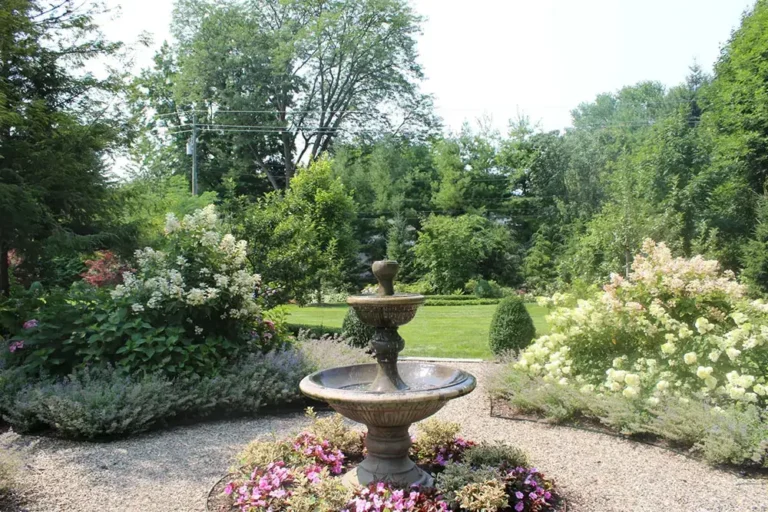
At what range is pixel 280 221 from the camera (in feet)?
37.7

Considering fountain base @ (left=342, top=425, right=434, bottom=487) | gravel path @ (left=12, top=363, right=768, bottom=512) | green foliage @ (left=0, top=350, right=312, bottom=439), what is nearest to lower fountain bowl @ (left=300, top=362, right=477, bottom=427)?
fountain base @ (left=342, top=425, right=434, bottom=487)

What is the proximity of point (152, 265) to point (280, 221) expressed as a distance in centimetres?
490

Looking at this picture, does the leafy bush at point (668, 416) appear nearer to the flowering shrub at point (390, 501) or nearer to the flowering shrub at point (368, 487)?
the flowering shrub at point (368, 487)

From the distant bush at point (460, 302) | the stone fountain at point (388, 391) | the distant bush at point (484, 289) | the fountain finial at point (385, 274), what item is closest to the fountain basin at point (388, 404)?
the stone fountain at point (388, 391)

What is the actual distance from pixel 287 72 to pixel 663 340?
2554cm

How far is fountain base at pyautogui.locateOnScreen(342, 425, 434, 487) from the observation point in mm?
3838

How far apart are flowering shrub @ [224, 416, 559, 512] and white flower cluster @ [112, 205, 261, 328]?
2.38 metres

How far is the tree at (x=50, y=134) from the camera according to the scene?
7.56m

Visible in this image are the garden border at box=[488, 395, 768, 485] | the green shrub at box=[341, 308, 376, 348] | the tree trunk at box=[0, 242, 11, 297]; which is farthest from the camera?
the green shrub at box=[341, 308, 376, 348]

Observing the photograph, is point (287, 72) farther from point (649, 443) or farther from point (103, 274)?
point (649, 443)

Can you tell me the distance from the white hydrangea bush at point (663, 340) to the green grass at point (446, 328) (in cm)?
280

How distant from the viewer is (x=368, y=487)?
3568 millimetres

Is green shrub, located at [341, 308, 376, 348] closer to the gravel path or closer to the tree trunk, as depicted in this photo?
the gravel path

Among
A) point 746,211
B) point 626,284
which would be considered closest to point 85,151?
point 626,284
